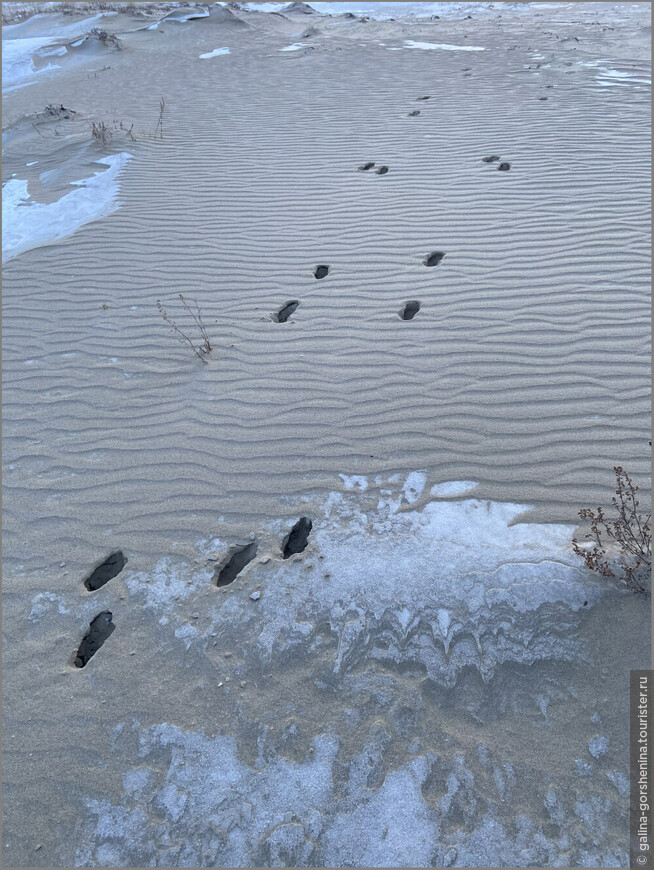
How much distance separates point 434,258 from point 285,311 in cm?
144

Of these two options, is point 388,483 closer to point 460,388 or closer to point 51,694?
point 460,388

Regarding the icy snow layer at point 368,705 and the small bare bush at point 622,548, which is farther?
the small bare bush at point 622,548

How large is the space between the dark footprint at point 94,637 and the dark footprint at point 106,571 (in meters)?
0.21

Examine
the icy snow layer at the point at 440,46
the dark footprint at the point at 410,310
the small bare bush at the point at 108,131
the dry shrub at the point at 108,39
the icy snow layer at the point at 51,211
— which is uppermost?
the dry shrub at the point at 108,39

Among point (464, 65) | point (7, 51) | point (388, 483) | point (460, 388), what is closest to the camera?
point (388, 483)

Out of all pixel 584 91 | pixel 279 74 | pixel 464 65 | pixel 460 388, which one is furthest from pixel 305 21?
pixel 460 388

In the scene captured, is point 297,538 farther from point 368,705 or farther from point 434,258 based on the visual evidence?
point 434,258

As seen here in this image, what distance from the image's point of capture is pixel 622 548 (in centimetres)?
280

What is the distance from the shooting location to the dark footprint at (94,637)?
2.76 m

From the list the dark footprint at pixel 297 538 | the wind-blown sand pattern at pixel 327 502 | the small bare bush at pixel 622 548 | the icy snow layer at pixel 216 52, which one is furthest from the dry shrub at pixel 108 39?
the small bare bush at pixel 622 548

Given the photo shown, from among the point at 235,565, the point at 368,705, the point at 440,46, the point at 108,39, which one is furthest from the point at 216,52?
the point at 368,705

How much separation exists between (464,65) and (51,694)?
11.5 metres

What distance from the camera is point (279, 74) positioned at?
35.6 feet

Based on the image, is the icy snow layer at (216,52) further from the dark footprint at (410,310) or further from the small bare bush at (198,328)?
the dark footprint at (410,310)
